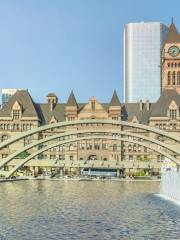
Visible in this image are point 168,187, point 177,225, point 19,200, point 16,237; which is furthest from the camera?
point 168,187

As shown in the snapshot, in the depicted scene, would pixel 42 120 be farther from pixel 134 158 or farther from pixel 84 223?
pixel 84 223

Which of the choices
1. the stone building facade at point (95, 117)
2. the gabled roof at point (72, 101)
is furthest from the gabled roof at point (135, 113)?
the gabled roof at point (72, 101)

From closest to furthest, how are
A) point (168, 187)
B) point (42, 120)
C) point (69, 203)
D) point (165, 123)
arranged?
1. point (69, 203)
2. point (168, 187)
3. point (165, 123)
4. point (42, 120)

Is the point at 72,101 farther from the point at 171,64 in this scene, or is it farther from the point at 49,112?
the point at 171,64

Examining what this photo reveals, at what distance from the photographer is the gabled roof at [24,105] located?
142000 mm

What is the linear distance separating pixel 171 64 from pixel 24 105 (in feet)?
123

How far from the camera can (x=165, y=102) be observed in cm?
13888

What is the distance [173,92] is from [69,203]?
98313mm

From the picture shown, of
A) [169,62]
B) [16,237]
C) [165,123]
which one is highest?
[169,62]

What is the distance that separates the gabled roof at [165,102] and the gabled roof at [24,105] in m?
27.1

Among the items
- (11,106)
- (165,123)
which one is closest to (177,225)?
(165,123)

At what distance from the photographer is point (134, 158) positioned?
450ft

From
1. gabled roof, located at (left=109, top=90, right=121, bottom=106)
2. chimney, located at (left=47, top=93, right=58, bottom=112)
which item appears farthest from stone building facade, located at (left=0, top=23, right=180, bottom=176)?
chimney, located at (left=47, top=93, right=58, bottom=112)

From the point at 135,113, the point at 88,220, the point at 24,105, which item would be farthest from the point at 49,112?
the point at 88,220
